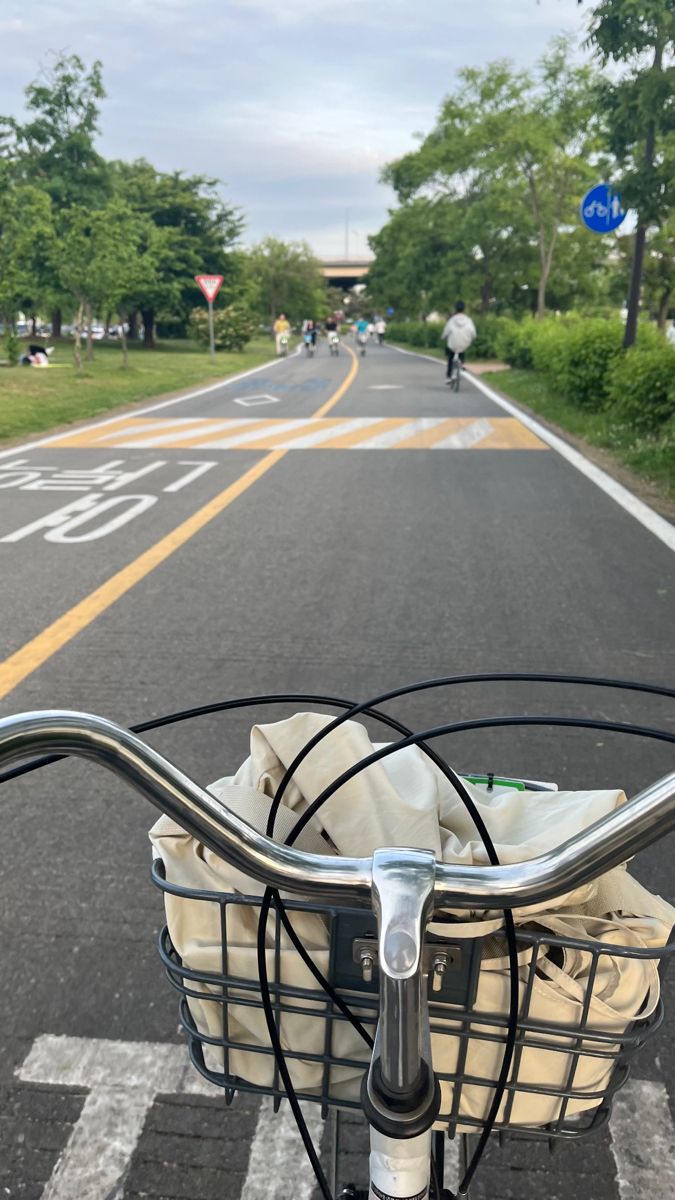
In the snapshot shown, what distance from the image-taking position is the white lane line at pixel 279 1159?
181cm

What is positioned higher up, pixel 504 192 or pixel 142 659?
A: pixel 504 192

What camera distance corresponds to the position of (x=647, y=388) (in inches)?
433

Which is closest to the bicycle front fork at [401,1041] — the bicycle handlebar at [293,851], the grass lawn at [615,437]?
the bicycle handlebar at [293,851]

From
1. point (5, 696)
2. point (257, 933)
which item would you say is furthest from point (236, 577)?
point (257, 933)

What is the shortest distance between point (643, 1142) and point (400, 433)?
38.8 feet

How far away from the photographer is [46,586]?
5.68 meters

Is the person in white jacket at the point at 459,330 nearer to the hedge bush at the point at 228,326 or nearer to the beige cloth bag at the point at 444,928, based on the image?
the beige cloth bag at the point at 444,928

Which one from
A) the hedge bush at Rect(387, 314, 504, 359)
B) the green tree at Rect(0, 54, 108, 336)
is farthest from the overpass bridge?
the green tree at Rect(0, 54, 108, 336)

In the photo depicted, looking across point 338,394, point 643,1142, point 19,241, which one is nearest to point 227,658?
point 643,1142

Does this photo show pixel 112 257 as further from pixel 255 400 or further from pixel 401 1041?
pixel 401 1041

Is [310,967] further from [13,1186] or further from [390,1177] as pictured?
[13,1186]

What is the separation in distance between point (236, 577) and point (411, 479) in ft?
13.4

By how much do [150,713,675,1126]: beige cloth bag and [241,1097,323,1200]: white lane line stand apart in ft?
2.33

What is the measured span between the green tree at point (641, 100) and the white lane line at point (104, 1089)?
862cm
